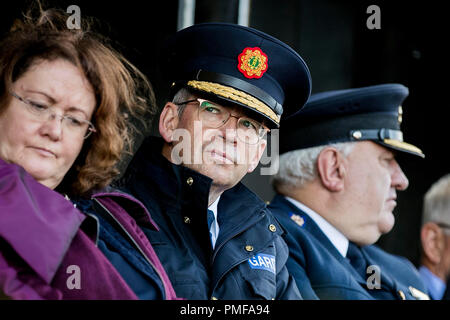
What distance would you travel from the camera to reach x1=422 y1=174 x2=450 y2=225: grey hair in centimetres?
342

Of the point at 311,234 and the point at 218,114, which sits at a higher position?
the point at 218,114

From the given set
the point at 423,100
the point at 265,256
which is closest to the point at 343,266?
the point at 265,256

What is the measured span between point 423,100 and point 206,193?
9.48 feet

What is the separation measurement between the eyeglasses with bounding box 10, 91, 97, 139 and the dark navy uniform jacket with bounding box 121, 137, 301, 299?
301 mm

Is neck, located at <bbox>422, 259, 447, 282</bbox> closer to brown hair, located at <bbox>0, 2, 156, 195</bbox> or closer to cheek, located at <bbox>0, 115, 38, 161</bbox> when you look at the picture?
brown hair, located at <bbox>0, 2, 156, 195</bbox>

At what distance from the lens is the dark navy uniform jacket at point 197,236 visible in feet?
6.80

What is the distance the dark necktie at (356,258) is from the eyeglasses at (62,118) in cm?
151

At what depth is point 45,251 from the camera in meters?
1.56

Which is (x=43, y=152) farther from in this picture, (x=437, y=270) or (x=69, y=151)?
(x=437, y=270)

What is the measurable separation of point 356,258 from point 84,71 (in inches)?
66.1

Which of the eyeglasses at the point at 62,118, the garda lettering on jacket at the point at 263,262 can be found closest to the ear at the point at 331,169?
the garda lettering on jacket at the point at 263,262

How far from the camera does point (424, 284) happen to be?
3.40 metres

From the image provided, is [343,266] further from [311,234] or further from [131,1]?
[131,1]

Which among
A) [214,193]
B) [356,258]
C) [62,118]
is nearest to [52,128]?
[62,118]
